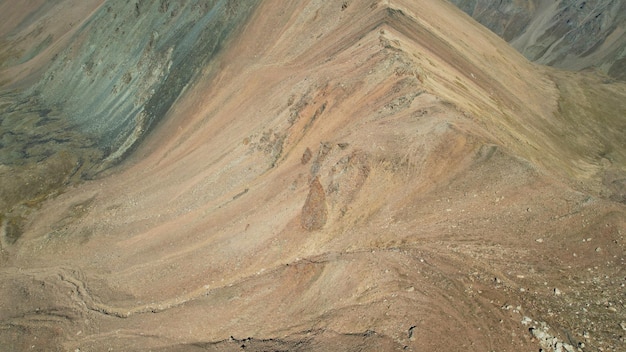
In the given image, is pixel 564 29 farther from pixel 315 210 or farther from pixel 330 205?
pixel 315 210

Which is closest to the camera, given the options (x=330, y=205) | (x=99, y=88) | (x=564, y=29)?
(x=330, y=205)

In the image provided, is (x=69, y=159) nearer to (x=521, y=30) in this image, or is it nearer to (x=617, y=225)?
(x=617, y=225)

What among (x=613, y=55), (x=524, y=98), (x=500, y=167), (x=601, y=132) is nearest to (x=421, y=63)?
(x=500, y=167)

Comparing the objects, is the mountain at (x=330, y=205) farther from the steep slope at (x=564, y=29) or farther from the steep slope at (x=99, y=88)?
the steep slope at (x=564, y=29)

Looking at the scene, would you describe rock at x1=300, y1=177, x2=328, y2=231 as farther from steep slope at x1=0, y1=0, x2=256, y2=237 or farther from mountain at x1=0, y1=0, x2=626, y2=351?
steep slope at x1=0, y1=0, x2=256, y2=237

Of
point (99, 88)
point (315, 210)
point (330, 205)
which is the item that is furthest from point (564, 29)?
point (315, 210)

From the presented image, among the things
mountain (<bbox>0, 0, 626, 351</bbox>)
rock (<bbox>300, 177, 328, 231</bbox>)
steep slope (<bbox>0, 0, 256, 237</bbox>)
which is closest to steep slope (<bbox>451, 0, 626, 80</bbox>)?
mountain (<bbox>0, 0, 626, 351</bbox>)
